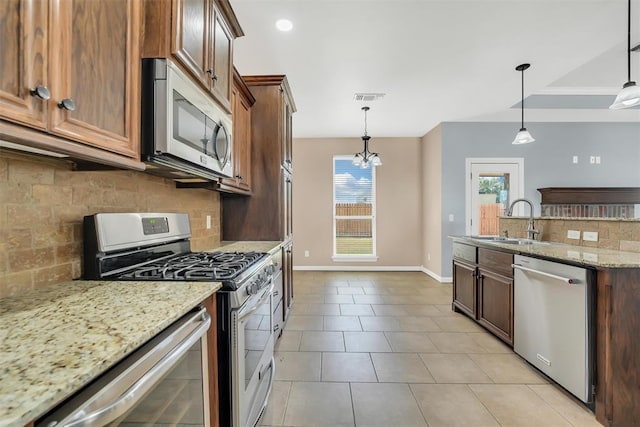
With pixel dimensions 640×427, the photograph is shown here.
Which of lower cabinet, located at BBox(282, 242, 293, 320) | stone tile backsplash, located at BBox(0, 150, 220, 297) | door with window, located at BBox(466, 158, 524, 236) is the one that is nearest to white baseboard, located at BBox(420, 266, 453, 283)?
door with window, located at BBox(466, 158, 524, 236)

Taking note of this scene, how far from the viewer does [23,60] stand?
73 cm

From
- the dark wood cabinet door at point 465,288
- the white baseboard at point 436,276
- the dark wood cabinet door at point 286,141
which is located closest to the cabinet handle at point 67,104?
the dark wood cabinet door at point 286,141

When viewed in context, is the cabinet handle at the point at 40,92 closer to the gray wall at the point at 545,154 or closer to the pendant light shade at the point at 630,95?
the pendant light shade at the point at 630,95

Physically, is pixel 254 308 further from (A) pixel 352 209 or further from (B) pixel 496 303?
(A) pixel 352 209

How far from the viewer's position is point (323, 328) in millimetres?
3021

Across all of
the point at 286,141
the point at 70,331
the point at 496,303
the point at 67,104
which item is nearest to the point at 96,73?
the point at 67,104

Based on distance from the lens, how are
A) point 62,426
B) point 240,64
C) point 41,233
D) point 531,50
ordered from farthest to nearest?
point 240,64 → point 531,50 → point 41,233 → point 62,426

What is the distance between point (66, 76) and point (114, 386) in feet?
2.78

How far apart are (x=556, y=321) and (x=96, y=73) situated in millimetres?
2770

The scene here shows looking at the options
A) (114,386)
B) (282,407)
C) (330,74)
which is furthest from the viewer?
(330,74)

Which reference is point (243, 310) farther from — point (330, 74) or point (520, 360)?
point (330, 74)

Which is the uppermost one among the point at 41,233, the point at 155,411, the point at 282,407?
the point at 41,233

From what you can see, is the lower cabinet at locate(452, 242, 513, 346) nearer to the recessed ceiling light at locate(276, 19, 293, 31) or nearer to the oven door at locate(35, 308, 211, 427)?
the oven door at locate(35, 308, 211, 427)

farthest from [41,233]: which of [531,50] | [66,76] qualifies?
[531,50]
